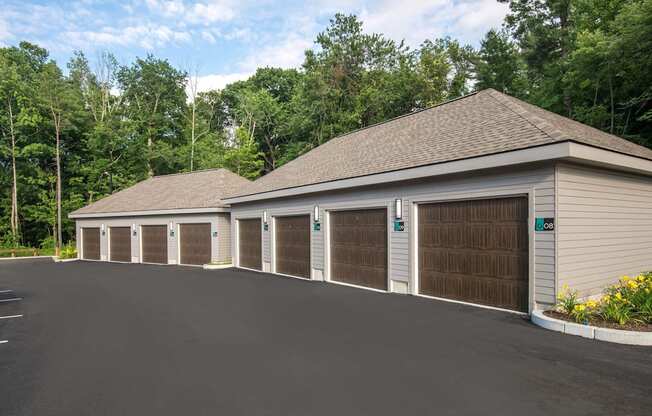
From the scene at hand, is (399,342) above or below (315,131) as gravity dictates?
below

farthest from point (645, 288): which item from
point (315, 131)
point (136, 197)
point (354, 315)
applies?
point (315, 131)

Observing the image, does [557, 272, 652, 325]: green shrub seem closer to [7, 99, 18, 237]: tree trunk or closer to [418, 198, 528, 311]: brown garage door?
[418, 198, 528, 311]: brown garage door

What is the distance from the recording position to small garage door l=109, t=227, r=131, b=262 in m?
23.8

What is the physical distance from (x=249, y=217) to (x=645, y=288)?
47.7ft

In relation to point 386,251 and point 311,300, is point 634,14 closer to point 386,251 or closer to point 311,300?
point 386,251

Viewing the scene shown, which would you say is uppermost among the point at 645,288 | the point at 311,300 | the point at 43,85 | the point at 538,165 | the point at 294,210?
the point at 43,85

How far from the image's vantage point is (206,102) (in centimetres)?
4703

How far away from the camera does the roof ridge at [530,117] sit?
7.49 m

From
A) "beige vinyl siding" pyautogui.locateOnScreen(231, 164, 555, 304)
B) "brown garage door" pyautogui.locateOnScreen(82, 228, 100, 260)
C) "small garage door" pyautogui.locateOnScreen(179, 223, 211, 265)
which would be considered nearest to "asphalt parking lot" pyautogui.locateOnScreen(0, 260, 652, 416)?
"beige vinyl siding" pyautogui.locateOnScreen(231, 164, 555, 304)

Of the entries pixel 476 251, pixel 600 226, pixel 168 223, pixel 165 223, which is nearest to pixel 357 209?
pixel 476 251

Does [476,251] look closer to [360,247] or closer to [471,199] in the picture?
[471,199]

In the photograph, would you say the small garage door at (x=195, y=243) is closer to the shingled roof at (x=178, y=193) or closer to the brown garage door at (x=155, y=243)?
the shingled roof at (x=178, y=193)

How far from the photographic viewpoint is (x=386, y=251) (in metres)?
11.1

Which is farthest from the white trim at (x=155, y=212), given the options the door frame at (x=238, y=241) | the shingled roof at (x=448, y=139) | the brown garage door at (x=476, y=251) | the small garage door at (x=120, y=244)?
the brown garage door at (x=476, y=251)
